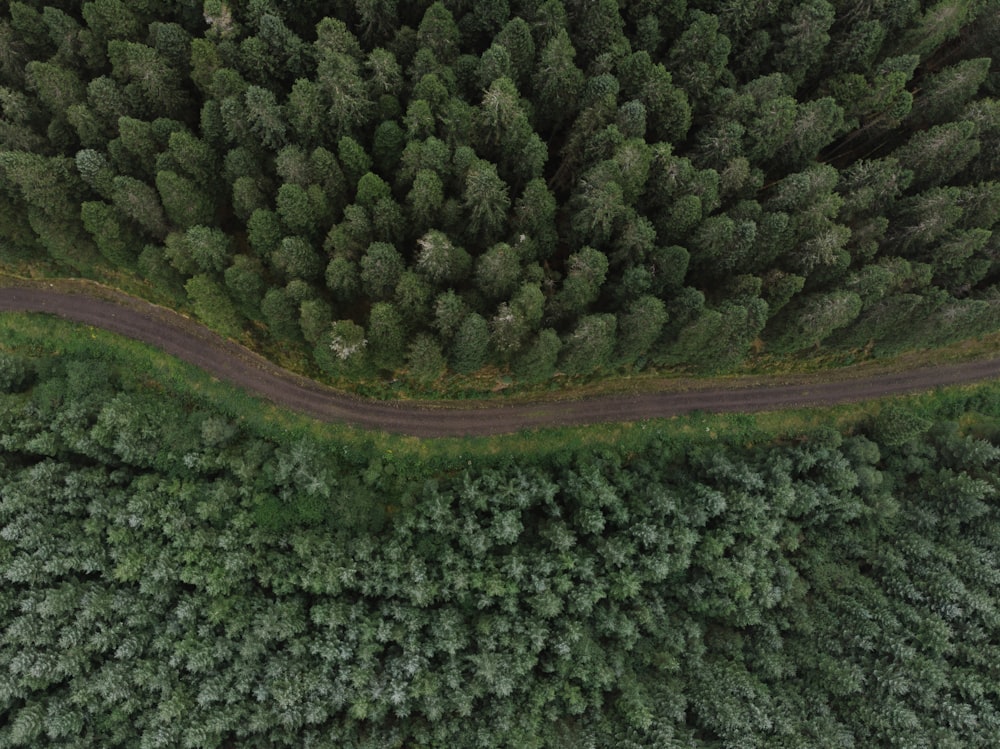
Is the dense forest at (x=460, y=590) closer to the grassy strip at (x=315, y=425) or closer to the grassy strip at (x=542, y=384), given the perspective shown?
the grassy strip at (x=315, y=425)

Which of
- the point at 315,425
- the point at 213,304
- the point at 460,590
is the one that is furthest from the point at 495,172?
the point at 460,590

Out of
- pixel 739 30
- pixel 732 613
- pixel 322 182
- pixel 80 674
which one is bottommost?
pixel 80 674

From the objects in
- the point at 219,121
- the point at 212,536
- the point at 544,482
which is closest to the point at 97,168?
the point at 219,121

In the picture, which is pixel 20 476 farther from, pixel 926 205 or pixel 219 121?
pixel 926 205

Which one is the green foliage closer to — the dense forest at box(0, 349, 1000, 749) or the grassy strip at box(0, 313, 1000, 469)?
the grassy strip at box(0, 313, 1000, 469)

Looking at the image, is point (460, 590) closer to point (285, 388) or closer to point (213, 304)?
point (285, 388)

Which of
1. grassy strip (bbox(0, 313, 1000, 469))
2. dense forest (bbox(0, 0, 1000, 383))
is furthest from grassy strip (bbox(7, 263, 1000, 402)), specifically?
grassy strip (bbox(0, 313, 1000, 469))
